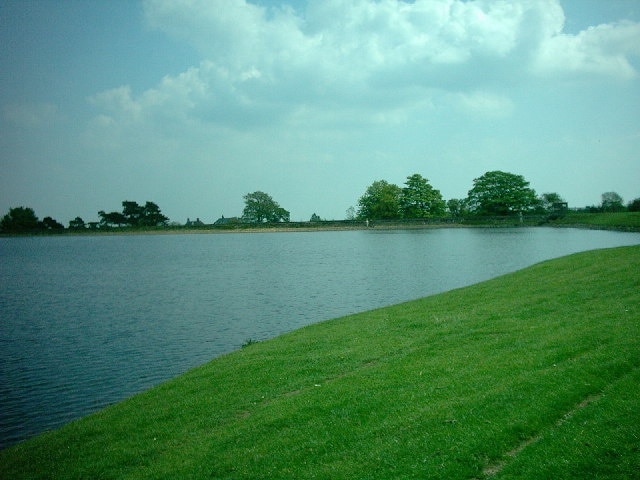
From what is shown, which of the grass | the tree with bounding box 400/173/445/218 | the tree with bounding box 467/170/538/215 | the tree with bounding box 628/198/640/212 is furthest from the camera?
the tree with bounding box 400/173/445/218

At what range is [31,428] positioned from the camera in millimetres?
16922

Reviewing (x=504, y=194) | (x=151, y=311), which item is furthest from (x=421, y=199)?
(x=151, y=311)

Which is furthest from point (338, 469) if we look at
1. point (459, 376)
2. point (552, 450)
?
point (459, 376)

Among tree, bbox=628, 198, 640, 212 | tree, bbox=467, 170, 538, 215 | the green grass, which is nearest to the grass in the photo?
the green grass

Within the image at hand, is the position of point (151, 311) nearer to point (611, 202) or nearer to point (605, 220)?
point (605, 220)

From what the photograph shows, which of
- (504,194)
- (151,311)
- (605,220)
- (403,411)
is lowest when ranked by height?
(151,311)

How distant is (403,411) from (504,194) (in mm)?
180888

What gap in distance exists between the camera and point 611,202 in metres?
177

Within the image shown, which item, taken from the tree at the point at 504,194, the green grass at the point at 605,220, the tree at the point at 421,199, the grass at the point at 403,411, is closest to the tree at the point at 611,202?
the green grass at the point at 605,220

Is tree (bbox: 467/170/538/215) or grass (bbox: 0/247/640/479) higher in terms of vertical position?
tree (bbox: 467/170/538/215)

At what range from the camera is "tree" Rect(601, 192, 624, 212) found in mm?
163788

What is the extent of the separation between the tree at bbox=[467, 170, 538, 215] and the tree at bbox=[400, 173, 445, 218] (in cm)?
1654

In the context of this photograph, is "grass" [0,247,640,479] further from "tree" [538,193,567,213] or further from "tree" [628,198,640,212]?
"tree" [538,193,567,213]

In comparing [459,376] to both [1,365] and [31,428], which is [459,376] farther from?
[1,365]
